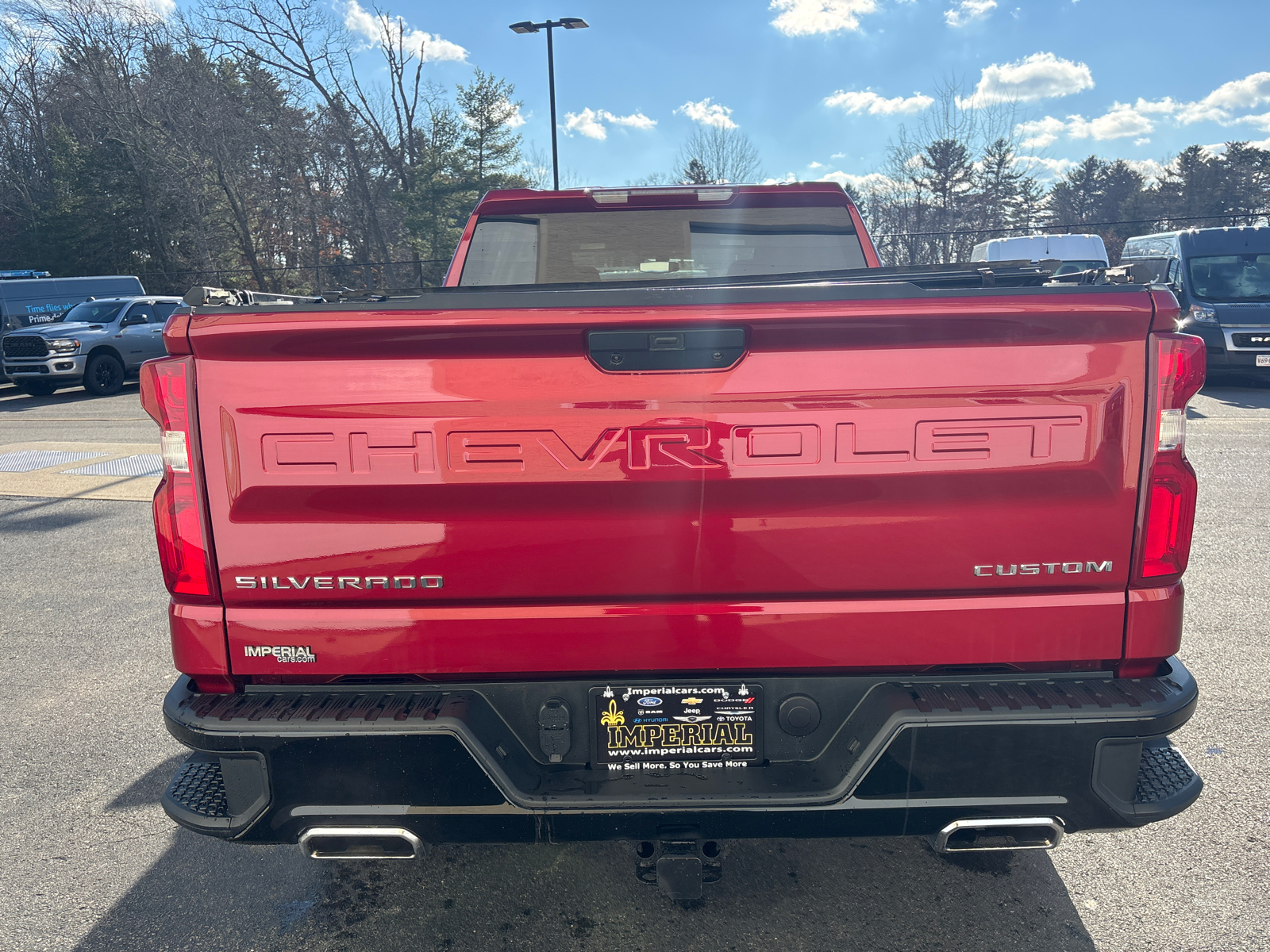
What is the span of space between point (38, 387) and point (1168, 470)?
2215 cm

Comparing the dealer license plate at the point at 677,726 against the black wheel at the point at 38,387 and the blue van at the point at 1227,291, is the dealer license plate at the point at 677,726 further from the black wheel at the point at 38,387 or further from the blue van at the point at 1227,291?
the black wheel at the point at 38,387

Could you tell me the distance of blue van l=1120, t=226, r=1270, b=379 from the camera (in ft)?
49.8

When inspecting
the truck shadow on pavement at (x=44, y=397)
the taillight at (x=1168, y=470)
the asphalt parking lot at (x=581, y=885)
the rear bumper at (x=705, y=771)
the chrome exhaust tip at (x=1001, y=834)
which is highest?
the taillight at (x=1168, y=470)

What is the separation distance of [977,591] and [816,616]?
37cm

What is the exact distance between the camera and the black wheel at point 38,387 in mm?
18812

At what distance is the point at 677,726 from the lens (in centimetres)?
212

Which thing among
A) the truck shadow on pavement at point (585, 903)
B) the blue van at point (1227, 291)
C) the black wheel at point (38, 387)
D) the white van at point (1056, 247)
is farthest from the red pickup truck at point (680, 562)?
the white van at point (1056, 247)

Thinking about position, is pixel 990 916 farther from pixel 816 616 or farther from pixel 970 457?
pixel 970 457

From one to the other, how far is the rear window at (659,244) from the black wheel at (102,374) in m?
18.0

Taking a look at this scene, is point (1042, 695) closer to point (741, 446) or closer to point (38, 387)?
point (741, 446)

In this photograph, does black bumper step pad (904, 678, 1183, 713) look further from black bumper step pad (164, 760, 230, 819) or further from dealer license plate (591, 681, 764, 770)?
black bumper step pad (164, 760, 230, 819)

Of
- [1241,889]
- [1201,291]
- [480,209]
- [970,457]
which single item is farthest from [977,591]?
[1201,291]

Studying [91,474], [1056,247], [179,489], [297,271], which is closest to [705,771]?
[179,489]

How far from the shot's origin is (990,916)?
2631 millimetres
